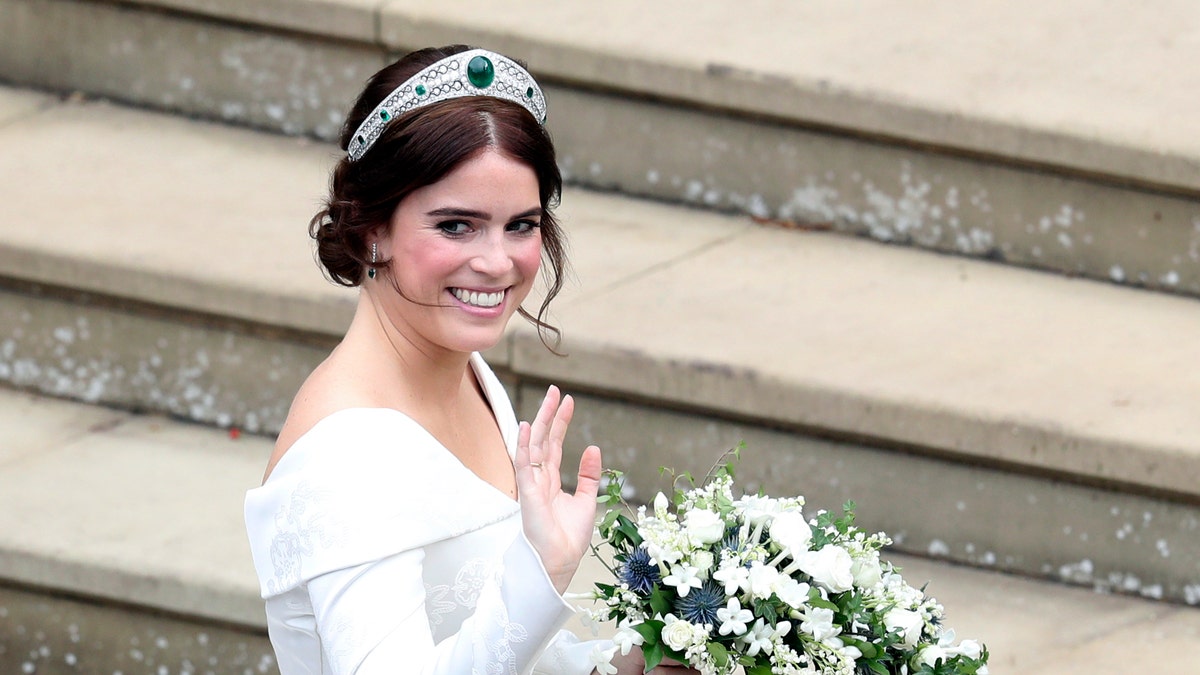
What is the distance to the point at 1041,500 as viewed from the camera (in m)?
3.60

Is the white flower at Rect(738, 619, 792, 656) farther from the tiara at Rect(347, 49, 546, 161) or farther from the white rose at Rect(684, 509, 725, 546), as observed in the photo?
the tiara at Rect(347, 49, 546, 161)

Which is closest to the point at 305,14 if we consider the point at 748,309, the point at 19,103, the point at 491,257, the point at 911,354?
the point at 19,103

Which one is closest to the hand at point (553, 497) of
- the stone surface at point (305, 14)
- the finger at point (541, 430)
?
the finger at point (541, 430)

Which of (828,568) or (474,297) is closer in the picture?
(828,568)

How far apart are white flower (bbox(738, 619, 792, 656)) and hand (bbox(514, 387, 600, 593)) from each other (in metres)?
0.23

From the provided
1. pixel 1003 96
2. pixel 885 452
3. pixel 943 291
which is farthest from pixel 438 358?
pixel 1003 96

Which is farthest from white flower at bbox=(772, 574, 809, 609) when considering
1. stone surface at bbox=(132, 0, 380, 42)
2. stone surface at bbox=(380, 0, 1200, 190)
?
stone surface at bbox=(132, 0, 380, 42)

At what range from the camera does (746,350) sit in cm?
372

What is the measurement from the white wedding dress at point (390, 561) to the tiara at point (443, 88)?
38cm

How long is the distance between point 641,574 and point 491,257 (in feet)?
1.50

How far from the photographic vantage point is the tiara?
229 cm

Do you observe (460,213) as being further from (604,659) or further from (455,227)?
(604,659)

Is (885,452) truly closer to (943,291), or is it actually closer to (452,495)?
(943,291)

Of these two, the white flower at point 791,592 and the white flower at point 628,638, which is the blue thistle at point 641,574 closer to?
the white flower at point 628,638
